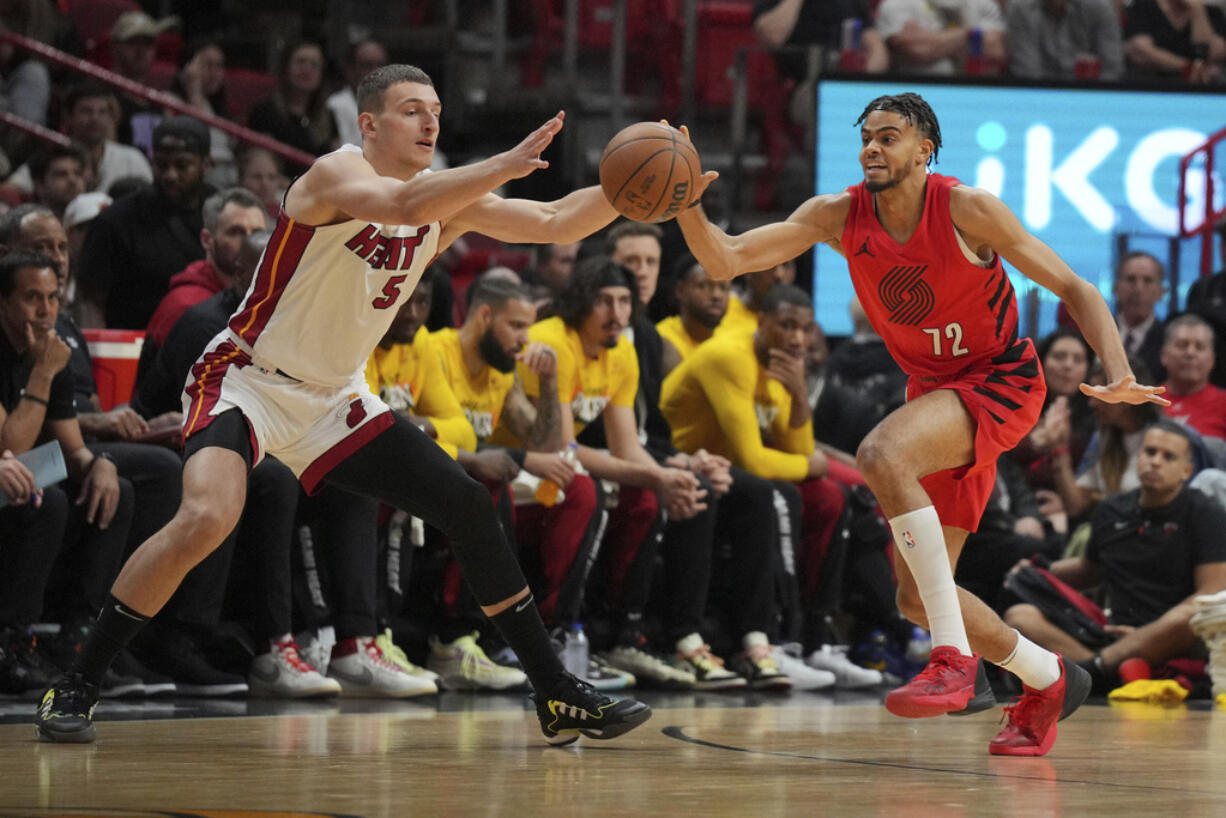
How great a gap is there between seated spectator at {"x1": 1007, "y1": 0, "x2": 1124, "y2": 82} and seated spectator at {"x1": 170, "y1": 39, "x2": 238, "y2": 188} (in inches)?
214

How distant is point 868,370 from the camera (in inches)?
378

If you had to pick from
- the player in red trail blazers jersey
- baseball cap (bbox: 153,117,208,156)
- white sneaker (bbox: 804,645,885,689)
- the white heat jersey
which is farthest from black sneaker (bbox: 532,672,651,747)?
baseball cap (bbox: 153,117,208,156)

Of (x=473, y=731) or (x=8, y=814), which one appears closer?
(x=8, y=814)

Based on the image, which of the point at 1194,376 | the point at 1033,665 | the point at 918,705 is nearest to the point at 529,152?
the point at 918,705

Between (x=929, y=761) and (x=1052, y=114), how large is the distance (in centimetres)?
752

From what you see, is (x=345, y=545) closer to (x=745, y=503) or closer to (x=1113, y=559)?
(x=745, y=503)

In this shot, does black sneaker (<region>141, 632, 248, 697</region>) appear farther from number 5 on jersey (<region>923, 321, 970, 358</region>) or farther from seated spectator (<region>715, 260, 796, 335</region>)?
seated spectator (<region>715, 260, 796, 335</region>)

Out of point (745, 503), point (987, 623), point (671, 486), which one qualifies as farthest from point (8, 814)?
point (745, 503)

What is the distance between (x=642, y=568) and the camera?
7586 mm

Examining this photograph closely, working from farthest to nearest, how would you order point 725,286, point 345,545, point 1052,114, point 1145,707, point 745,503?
point 1052,114
point 725,286
point 745,503
point 1145,707
point 345,545

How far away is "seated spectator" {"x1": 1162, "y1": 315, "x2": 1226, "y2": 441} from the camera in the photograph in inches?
350

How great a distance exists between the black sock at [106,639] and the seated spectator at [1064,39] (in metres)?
8.61

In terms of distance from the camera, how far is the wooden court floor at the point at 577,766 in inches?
145

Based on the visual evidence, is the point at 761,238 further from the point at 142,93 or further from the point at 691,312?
the point at 142,93
